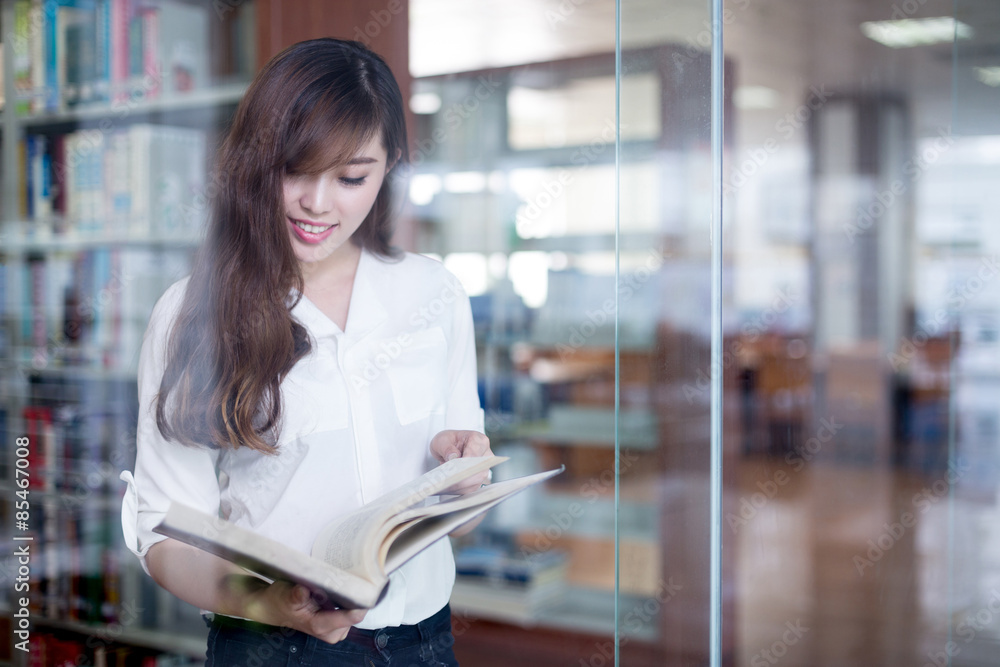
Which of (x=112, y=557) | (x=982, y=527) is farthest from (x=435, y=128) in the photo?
(x=982, y=527)

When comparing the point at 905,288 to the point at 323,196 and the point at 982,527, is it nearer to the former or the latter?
the point at 982,527

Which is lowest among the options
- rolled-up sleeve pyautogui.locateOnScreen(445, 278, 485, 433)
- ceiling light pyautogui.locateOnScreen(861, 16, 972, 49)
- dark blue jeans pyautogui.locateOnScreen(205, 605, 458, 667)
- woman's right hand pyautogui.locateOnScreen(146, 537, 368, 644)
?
dark blue jeans pyautogui.locateOnScreen(205, 605, 458, 667)

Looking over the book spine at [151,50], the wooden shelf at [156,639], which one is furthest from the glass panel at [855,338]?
the book spine at [151,50]

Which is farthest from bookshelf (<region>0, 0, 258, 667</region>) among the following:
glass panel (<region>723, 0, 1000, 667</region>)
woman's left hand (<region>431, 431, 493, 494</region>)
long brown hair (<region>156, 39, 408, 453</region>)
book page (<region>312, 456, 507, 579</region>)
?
glass panel (<region>723, 0, 1000, 667</region>)

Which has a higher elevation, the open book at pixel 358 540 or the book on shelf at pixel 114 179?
the book on shelf at pixel 114 179

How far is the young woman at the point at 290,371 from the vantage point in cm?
92

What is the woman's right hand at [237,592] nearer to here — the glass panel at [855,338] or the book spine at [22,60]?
the book spine at [22,60]

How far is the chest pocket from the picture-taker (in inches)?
40.1

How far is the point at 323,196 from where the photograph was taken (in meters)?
0.95

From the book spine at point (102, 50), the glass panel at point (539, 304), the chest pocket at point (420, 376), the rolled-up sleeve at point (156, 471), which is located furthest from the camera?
the glass panel at point (539, 304)

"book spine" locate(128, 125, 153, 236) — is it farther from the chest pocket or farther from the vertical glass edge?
the vertical glass edge

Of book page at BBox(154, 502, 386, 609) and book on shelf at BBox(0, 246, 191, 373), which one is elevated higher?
book on shelf at BBox(0, 246, 191, 373)

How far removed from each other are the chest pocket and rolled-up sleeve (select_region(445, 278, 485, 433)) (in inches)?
0.5

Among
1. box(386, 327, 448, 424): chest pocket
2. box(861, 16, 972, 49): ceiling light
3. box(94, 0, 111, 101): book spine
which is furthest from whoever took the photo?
box(861, 16, 972, 49): ceiling light
